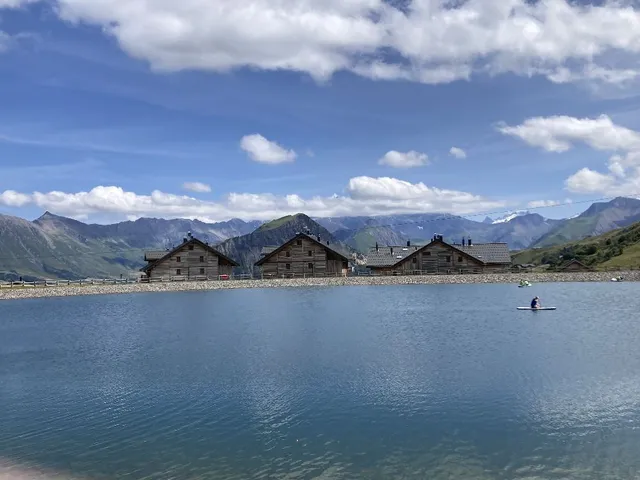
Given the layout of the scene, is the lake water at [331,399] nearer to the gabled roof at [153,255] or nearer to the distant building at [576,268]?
the distant building at [576,268]

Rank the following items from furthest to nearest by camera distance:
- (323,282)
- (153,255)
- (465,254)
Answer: (153,255)
(465,254)
(323,282)

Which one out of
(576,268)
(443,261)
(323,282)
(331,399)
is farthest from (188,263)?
(331,399)

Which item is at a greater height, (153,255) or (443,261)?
(153,255)

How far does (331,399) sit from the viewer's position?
99.2 feet

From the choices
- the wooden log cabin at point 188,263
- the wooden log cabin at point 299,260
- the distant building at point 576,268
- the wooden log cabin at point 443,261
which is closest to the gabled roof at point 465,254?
→ the wooden log cabin at point 443,261

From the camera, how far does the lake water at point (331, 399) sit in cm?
2208

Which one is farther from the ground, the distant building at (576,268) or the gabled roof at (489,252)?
the gabled roof at (489,252)

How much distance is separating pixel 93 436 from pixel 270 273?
10025cm

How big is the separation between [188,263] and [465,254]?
198ft

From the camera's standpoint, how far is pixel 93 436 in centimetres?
2595

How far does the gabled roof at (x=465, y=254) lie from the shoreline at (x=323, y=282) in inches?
371

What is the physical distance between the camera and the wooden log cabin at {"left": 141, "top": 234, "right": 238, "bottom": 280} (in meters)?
122

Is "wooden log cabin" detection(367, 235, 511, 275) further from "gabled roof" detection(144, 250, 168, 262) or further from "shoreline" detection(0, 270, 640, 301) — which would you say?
"gabled roof" detection(144, 250, 168, 262)

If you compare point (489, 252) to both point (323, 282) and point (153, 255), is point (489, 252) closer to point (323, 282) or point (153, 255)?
point (323, 282)
